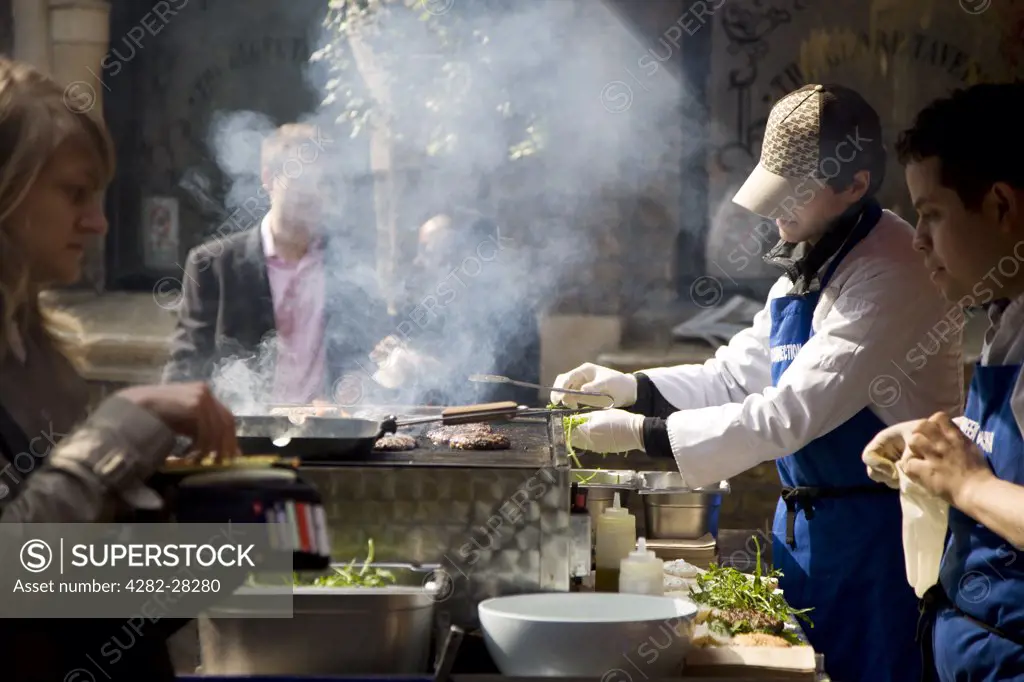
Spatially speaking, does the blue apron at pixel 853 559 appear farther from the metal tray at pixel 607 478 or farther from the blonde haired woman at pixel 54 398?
the blonde haired woman at pixel 54 398

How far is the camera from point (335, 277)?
6.48m

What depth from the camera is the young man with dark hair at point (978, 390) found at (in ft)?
7.00

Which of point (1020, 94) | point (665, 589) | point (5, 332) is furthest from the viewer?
point (665, 589)

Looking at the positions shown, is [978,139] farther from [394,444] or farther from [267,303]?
[267,303]

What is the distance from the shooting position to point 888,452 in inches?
93.0

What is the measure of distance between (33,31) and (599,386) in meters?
4.75

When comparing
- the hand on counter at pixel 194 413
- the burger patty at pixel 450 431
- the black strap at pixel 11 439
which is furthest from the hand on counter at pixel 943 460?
the black strap at pixel 11 439

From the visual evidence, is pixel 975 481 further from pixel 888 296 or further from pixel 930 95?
pixel 930 95

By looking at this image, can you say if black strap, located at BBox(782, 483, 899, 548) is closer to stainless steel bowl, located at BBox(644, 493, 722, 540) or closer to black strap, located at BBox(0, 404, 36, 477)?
stainless steel bowl, located at BBox(644, 493, 722, 540)

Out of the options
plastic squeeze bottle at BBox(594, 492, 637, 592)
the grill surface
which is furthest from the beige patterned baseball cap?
plastic squeeze bottle at BBox(594, 492, 637, 592)

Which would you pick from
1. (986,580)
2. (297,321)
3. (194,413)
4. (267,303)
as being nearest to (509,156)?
(297,321)

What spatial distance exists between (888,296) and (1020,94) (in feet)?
2.66

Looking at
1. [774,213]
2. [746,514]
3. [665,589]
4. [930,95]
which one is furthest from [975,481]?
[930,95]

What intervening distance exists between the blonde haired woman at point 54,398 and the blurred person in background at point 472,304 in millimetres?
4534
